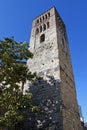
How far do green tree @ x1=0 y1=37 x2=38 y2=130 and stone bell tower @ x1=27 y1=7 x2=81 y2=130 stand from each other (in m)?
3.10

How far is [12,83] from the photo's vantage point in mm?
9109

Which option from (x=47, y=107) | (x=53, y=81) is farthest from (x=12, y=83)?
(x=53, y=81)

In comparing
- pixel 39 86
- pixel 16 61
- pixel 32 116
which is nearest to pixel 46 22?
pixel 39 86

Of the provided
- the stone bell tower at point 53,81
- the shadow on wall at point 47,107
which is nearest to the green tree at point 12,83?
the shadow on wall at point 47,107

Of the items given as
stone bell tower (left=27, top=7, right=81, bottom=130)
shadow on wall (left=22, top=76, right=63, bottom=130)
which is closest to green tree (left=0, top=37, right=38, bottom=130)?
shadow on wall (left=22, top=76, right=63, bottom=130)

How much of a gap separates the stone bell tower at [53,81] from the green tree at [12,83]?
310 cm

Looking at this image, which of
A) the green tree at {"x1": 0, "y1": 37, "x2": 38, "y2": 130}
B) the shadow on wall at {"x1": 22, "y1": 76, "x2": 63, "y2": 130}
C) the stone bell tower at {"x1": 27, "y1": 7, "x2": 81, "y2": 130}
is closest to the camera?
the green tree at {"x1": 0, "y1": 37, "x2": 38, "y2": 130}

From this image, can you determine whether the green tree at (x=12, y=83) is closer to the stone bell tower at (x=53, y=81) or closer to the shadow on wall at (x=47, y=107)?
the shadow on wall at (x=47, y=107)

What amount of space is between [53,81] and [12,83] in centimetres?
518

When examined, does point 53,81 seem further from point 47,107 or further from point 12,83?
point 12,83

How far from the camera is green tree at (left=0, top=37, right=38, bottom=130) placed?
7.81 metres

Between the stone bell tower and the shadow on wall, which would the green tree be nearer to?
the shadow on wall

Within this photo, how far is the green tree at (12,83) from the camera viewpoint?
25.6 ft

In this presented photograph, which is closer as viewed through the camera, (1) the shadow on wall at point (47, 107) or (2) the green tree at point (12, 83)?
(2) the green tree at point (12, 83)
